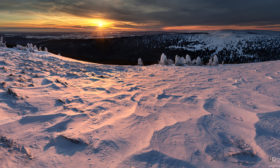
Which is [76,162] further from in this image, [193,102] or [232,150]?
[193,102]

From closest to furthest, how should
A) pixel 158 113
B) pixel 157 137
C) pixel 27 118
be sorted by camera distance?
1. pixel 157 137
2. pixel 27 118
3. pixel 158 113

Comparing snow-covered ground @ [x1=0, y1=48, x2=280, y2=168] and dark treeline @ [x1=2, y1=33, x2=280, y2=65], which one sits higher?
dark treeline @ [x1=2, y1=33, x2=280, y2=65]

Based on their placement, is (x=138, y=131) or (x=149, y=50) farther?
(x=149, y=50)

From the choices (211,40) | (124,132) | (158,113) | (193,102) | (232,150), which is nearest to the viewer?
(232,150)

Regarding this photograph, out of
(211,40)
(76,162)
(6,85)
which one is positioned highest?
(211,40)

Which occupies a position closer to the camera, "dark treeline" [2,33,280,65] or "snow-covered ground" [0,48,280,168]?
"snow-covered ground" [0,48,280,168]

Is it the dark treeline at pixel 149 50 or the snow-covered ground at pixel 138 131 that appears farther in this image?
the dark treeline at pixel 149 50

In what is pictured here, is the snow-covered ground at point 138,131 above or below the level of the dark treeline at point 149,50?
below

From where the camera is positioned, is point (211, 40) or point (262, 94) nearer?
point (262, 94)

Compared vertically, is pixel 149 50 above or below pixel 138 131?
above

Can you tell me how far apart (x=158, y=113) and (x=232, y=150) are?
1543 millimetres

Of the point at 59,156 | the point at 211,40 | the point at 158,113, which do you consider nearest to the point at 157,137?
the point at 158,113

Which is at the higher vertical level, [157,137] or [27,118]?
[27,118]

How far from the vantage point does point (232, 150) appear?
6.65 ft
